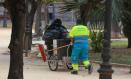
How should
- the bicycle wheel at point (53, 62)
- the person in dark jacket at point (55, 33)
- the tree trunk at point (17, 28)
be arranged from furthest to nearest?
1. the person in dark jacket at point (55, 33)
2. the bicycle wheel at point (53, 62)
3. the tree trunk at point (17, 28)

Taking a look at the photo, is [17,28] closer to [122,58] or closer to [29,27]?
[122,58]

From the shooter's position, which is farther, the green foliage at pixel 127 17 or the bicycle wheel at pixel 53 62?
the green foliage at pixel 127 17

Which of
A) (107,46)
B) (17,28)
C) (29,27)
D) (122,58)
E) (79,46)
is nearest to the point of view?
(107,46)

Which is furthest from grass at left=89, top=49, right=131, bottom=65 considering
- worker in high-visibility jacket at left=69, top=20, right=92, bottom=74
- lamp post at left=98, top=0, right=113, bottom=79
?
lamp post at left=98, top=0, right=113, bottom=79

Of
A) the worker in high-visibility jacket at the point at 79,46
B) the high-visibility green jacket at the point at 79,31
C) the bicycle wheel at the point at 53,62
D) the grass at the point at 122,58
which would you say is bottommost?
the grass at the point at 122,58

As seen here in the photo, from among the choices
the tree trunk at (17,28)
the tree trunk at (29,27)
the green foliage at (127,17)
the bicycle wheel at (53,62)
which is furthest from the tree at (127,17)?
the tree trunk at (17,28)

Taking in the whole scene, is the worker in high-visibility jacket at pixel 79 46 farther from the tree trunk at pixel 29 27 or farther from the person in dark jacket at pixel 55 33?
the tree trunk at pixel 29 27

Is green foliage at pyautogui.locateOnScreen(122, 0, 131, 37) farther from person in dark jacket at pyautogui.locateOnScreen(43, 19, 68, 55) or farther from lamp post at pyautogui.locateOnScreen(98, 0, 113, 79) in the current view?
lamp post at pyautogui.locateOnScreen(98, 0, 113, 79)

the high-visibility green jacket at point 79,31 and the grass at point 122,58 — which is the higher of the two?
the high-visibility green jacket at point 79,31

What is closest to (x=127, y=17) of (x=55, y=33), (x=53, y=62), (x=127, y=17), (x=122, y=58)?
(x=127, y=17)

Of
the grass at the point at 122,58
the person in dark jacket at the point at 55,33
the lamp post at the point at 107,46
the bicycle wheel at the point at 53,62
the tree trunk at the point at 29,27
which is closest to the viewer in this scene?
the lamp post at the point at 107,46

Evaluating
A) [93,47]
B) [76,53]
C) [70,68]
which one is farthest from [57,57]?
[93,47]

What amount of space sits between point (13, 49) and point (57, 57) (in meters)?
6.25

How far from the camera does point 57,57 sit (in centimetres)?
1553
